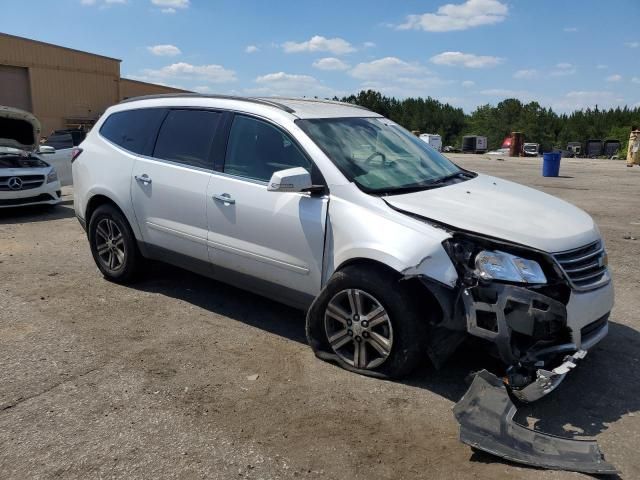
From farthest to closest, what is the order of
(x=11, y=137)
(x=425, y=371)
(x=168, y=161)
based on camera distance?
1. (x=11, y=137)
2. (x=168, y=161)
3. (x=425, y=371)

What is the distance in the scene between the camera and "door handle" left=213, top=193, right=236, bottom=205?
14.6ft

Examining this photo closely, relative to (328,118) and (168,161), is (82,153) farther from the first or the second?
(328,118)

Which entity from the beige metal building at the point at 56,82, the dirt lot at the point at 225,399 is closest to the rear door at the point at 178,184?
the dirt lot at the point at 225,399

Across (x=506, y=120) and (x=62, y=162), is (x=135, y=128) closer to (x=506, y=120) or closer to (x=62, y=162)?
(x=62, y=162)

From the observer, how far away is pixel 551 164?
787 inches

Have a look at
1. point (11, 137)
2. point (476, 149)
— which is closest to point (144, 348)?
point (11, 137)

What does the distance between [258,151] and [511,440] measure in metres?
2.76

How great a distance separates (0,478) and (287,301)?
217cm

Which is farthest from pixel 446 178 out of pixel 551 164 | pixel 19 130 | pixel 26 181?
pixel 551 164

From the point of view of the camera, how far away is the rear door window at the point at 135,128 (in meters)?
5.35

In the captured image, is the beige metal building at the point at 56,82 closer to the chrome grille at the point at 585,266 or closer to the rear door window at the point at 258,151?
the rear door window at the point at 258,151

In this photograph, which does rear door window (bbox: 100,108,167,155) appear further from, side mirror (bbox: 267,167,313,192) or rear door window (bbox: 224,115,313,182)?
side mirror (bbox: 267,167,313,192)

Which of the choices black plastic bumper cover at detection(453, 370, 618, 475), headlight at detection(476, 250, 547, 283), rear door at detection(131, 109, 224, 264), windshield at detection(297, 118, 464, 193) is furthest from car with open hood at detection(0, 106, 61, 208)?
black plastic bumper cover at detection(453, 370, 618, 475)

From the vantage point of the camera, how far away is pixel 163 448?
→ 10.0 ft
